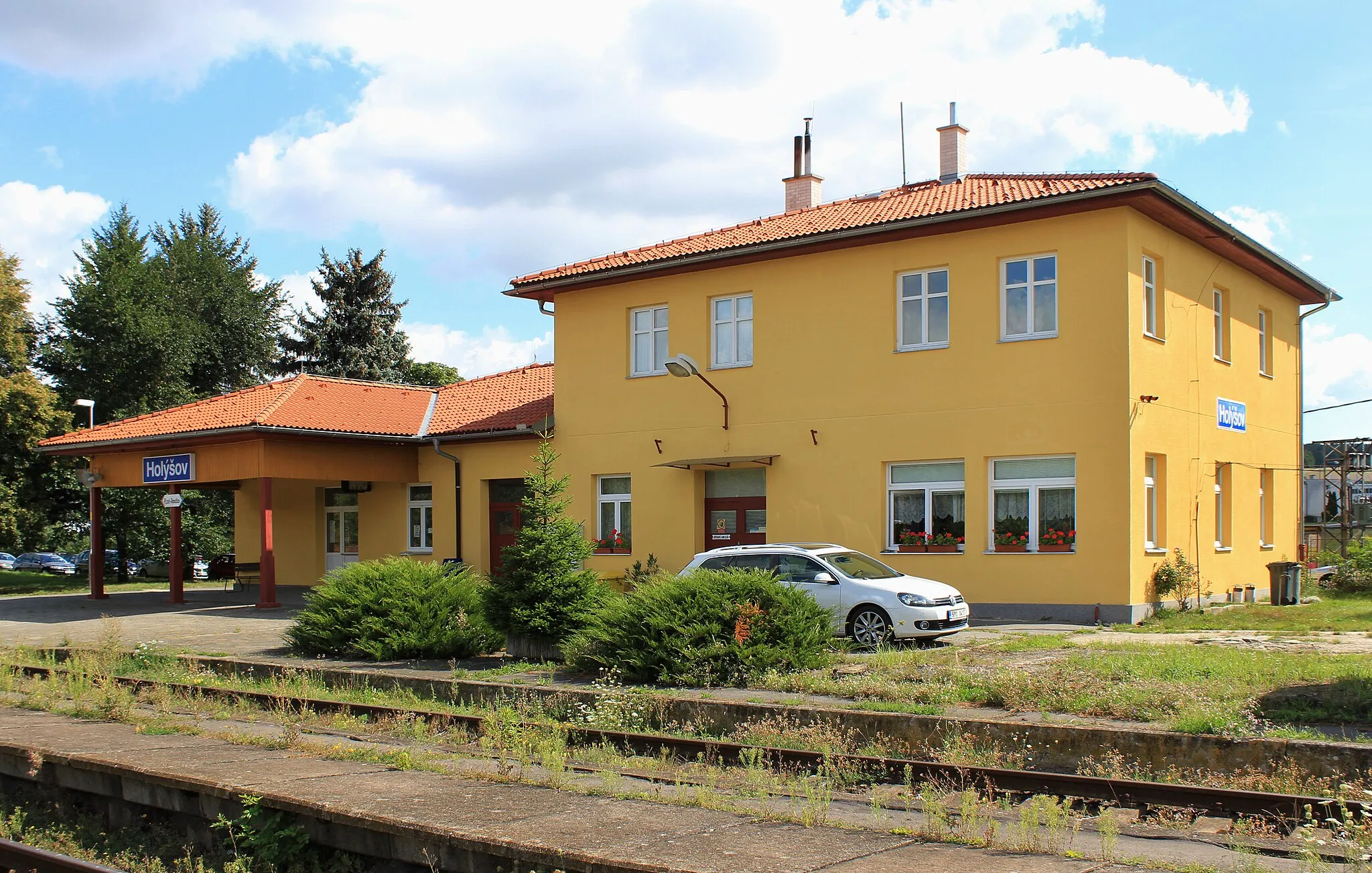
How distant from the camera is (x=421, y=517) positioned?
29.5 m

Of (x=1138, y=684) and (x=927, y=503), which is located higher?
(x=927, y=503)

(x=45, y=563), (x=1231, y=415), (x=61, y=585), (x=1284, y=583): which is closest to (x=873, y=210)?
(x=1231, y=415)

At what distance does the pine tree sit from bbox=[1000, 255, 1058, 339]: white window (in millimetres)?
38771

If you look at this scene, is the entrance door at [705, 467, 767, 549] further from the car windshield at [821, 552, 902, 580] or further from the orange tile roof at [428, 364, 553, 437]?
the car windshield at [821, 552, 902, 580]

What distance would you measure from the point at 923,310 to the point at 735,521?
5.52 metres

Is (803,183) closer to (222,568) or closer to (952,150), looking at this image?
(952,150)

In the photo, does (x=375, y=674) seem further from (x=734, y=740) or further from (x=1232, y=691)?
(x=1232, y=691)

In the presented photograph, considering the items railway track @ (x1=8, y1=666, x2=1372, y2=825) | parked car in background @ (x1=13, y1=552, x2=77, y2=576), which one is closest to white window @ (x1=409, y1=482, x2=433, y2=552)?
railway track @ (x1=8, y1=666, x2=1372, y2=825)

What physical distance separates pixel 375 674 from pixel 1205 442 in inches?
589

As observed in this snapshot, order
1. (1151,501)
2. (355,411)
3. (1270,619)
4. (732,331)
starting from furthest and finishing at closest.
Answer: (355,411) < (732,331) < (1151,501) < (1270,619)

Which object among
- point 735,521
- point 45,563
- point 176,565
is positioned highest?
point 735,521

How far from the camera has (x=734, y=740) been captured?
1112 cm

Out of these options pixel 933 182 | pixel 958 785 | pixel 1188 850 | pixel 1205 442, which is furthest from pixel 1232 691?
pixel 933 182

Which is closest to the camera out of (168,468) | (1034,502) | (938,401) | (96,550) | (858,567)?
(858,567)
